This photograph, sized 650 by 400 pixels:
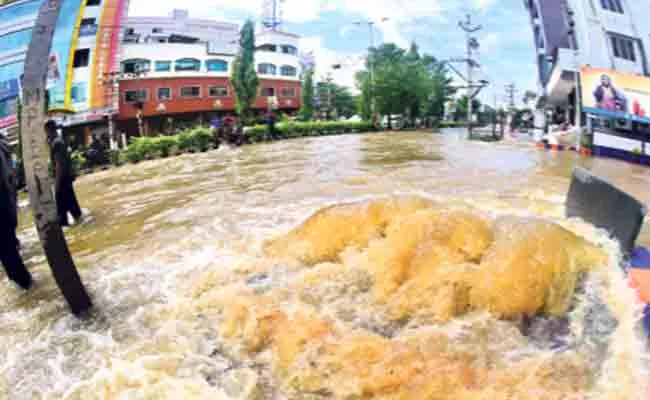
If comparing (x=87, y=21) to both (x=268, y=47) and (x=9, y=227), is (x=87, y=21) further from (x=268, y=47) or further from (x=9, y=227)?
(x=9, y=227)

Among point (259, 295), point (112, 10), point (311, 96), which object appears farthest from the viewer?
point (311, 96)

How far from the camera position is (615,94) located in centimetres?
1950

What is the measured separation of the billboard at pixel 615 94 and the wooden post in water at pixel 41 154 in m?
20.3

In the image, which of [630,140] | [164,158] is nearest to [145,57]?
[164,158]

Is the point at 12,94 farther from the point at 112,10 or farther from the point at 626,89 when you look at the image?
the point at 626,89

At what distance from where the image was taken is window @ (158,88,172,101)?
1483 inches

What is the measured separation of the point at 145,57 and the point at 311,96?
1856cm

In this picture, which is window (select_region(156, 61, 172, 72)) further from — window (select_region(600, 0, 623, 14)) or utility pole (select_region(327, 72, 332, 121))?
window (select_region(600, 0, 623, 14))

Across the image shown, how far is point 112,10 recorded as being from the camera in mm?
30688

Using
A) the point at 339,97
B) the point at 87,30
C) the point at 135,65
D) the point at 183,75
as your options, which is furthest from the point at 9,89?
the point at 339,97

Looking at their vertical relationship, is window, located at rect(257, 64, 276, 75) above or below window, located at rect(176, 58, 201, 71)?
above

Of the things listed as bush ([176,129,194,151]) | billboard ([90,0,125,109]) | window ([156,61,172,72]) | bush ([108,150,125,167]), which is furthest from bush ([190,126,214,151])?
window ([156,61,172,72])

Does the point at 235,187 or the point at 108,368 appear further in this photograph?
the point at 235,187

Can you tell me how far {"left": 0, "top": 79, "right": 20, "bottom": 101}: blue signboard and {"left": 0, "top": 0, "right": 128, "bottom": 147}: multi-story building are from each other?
44 mm
